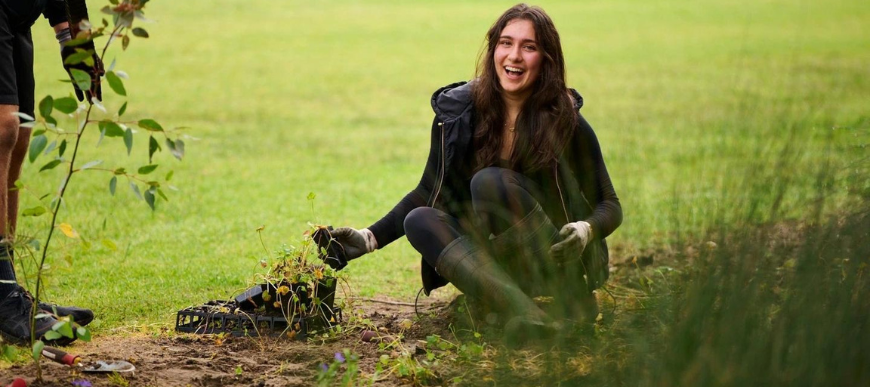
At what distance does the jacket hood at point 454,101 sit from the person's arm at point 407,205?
0.24 ft

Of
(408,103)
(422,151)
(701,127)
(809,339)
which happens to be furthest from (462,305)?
(408,103)

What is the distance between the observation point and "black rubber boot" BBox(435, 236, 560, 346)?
12.5 ft

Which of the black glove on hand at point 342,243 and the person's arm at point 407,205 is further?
the person's arm at point 407,205

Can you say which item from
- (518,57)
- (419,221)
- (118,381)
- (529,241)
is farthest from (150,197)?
(518,57)

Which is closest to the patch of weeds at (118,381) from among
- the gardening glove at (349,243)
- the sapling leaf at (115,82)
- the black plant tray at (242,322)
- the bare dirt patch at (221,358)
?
the bare dirt patch at (221,358)

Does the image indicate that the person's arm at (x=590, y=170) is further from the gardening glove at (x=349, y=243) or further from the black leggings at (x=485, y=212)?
the gardening glove at (x=349, y=243)

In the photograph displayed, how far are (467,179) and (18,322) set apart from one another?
6.06 ft

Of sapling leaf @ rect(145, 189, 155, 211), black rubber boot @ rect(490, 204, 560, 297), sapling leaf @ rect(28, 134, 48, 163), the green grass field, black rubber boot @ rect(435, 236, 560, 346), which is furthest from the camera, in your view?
black rubber boot @ rect(490, 204, 560, 297)

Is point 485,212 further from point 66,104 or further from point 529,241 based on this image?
point 66,104

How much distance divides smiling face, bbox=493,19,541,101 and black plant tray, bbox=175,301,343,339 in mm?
1204

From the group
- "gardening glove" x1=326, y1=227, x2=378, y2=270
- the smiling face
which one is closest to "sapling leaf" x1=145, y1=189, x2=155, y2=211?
"gardening glove" x1=326, y1=227, x2=378, y2=270

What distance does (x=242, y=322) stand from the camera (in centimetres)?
412

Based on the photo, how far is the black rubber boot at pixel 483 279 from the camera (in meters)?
3.81

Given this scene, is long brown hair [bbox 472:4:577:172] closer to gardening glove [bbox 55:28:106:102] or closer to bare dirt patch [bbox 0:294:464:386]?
bare dirt patch [bbox 0:294:464:386]
